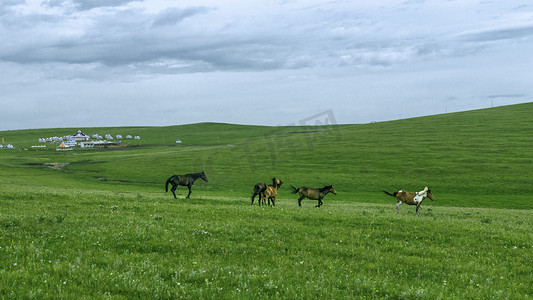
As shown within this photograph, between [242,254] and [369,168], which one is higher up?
[242,254]

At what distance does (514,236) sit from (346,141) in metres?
100

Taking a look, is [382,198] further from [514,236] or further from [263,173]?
[514,236]

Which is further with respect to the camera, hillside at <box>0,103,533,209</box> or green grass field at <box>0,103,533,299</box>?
hillside at <box>0,103,533,209</box>

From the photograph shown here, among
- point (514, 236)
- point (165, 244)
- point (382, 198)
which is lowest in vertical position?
point (382, 198)

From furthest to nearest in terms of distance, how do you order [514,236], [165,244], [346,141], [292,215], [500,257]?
[346,141]
[292,215]
[514,236]
[500,257]
[165,244]

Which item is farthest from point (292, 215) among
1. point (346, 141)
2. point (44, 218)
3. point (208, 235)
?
point (346, 141)

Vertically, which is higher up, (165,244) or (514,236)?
(165,244)

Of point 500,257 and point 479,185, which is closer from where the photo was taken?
point 500,257

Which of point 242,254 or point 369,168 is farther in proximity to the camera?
point 369,168

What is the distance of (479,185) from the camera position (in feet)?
191

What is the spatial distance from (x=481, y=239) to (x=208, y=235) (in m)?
11.5

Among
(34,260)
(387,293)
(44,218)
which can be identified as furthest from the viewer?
(44,218)

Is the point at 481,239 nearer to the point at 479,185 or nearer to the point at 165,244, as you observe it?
the point at 165,244

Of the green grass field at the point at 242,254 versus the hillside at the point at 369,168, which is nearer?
the green grass field at the point at 242,254
